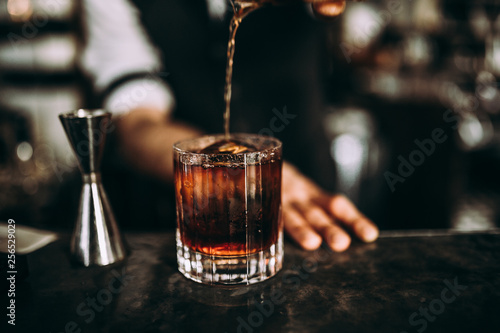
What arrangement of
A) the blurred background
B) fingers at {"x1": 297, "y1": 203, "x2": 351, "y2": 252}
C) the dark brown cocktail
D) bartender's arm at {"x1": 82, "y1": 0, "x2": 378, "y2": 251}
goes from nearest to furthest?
1. the dark brown cocktail
2. fingers at {"x1": 297, "y1": 203, "x2": 351, "y2": 252}
3. bartender's arm at {"x1": 82, "y1": 0, "x2": 378, "y2": 251}
4. the blurred background

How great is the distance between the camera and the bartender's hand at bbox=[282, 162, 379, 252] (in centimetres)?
96

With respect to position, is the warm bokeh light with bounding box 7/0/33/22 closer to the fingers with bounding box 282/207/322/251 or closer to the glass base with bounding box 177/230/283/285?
the fingers with bounding box 282/207/322/251

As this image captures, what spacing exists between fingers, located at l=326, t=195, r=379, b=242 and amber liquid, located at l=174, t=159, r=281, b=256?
31 cm

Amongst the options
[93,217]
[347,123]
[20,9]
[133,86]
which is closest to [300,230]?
[93,217]

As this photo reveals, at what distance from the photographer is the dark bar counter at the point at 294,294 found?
2.14 ft

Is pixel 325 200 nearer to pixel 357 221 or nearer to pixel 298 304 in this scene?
pixel 357 221

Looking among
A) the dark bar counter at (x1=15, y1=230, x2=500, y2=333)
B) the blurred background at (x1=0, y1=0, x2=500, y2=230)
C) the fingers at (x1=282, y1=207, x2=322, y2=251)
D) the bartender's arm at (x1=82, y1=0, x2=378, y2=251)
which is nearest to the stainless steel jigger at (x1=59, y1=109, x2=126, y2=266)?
the dark bar counter at (x1=15, y1=230, x2=500, y2=333)

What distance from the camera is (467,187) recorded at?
521cm

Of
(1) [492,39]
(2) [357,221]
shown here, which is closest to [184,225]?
(2) [357,221]

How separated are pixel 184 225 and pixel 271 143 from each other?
25 centimetres

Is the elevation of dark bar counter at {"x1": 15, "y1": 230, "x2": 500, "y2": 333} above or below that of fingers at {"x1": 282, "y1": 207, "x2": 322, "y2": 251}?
below

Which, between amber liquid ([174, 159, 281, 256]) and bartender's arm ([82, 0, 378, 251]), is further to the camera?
bartender's arm ([82, 0, 378, 251])

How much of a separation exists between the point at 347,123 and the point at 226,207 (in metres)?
4.85

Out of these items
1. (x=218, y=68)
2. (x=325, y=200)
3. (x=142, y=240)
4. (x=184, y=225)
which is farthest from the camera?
(x=218, y=68)
